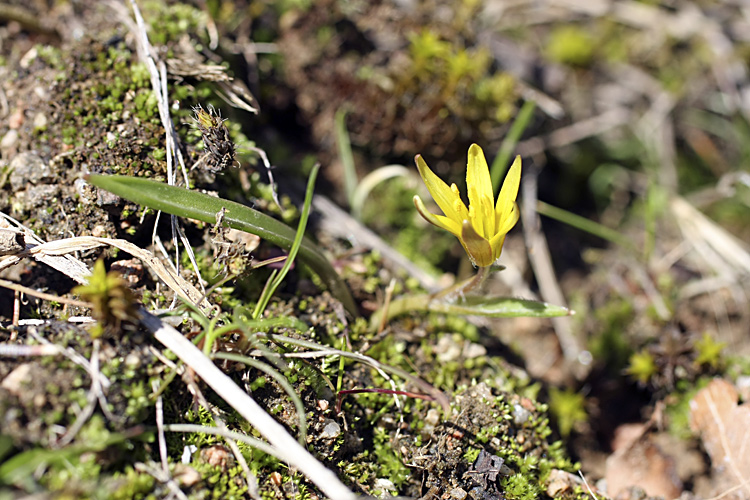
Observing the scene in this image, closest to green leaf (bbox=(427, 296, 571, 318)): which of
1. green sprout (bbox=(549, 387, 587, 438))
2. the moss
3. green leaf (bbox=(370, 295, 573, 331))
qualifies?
green leaf (bbox=(370, 295, 573, 331))

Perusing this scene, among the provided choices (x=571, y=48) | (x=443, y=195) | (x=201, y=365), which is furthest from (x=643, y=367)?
(x=571, y=48)

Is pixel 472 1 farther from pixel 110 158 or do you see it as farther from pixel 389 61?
pixel 110 158

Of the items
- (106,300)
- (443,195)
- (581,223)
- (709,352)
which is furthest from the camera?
(581,223)

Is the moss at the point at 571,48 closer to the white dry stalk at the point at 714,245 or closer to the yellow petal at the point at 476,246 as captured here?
the white dry stalk at the point at 714,245

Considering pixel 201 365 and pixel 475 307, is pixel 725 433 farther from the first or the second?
pixel 201 365

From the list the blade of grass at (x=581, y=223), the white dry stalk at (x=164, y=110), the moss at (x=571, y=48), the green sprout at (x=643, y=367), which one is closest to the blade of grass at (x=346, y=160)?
the white dry stalk at (x=164, y=110)

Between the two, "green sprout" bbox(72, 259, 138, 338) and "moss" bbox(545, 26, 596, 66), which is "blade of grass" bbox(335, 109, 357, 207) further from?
"moss" bbox(545, 26, 596, 66)
